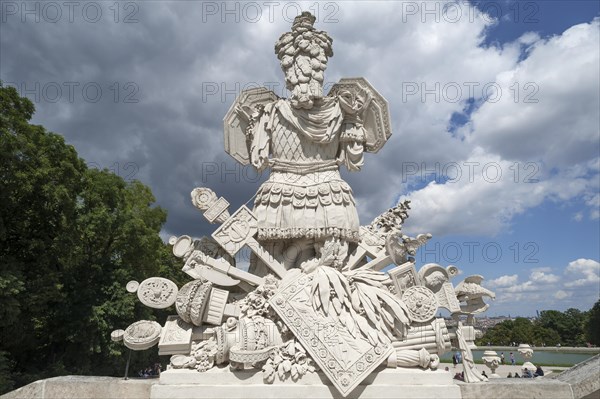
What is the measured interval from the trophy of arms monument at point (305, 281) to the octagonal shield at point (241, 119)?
2 centimetres

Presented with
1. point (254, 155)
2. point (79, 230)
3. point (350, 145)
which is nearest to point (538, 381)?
point (350, 145)

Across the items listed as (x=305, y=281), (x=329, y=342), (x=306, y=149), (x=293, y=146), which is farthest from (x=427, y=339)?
(x=293, y=146)

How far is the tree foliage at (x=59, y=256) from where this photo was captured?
11.6 meters

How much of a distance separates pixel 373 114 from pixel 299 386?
4483 mm

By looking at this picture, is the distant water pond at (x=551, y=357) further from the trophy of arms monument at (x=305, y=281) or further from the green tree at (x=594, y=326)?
the trophy of arms monument at (x=305, y=281)

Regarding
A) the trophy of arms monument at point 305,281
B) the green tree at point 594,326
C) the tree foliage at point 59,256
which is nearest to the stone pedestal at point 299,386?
the trophy of arms monument at point 305,281

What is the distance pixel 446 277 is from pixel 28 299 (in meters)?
10.8

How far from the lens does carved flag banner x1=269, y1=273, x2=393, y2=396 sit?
5.07 m

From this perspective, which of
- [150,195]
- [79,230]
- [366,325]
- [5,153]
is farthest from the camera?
[150,195]

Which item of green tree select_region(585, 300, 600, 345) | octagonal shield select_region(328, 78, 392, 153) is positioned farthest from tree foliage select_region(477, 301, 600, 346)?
octagonal shield select_region(328, 78, 392, 153)

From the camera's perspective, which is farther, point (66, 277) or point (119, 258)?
point (119, 258)

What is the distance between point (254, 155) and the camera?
7.38 metres

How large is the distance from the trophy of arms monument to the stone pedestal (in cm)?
1

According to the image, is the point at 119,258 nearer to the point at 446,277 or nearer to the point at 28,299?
the point at 28,299
